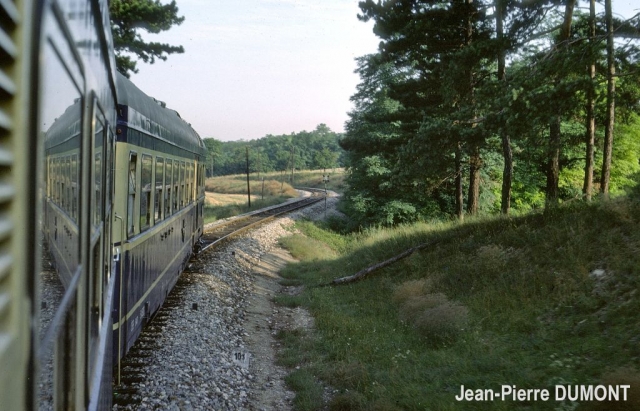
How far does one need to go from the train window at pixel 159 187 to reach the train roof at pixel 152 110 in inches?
17.7

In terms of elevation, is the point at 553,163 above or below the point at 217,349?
above

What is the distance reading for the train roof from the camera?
6.02m

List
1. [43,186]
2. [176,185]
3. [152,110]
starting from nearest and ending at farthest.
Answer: [43,186]
[152,110]
[176,185]

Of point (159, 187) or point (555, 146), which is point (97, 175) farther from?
point (555, 146)

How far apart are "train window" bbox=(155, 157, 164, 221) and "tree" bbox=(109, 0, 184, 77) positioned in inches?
442

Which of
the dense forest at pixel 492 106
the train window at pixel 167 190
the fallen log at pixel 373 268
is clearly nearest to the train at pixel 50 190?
the train window at pixel 167 190

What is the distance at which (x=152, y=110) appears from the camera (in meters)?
7.51

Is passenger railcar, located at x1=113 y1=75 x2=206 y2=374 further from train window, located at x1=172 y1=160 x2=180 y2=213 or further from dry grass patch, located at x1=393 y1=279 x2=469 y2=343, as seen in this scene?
dry grass patch, located at x1=393 y1=279 x2=469 y2=343

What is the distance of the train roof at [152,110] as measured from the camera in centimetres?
602

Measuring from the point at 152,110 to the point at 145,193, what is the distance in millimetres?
1295

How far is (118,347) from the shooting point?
6.14 m

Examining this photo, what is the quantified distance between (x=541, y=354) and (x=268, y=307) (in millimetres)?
7646

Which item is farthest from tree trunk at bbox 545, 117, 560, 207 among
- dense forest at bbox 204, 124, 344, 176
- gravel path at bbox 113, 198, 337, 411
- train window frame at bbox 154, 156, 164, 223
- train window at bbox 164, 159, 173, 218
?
dense forest at bbox 204, 124, 344, 176

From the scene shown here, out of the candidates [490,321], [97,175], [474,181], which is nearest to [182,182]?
[490,321]
